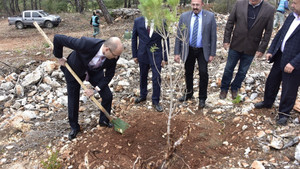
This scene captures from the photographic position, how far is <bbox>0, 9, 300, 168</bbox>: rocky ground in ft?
8.87

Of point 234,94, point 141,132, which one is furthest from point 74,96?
point 234,94

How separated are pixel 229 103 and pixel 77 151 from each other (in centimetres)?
263

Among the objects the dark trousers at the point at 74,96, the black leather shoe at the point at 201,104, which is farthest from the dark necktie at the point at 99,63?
the black leather shoe at the point at 201,104

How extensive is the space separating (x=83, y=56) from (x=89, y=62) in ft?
0.43

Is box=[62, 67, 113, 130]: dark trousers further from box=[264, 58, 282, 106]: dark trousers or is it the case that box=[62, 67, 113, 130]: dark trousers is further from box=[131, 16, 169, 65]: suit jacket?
box=[264, 58, 282, 106]: dark trousers

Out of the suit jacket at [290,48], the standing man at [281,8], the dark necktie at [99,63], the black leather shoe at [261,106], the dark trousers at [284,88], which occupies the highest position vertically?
Answer: the standing man at [281,8]

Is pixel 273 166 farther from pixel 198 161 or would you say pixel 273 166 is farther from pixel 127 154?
pixel 127 154

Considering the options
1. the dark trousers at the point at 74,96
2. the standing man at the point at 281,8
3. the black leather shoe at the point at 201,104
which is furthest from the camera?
the standing man at the point at 281,8

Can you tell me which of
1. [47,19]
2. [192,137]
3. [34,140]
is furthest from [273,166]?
[47,19]

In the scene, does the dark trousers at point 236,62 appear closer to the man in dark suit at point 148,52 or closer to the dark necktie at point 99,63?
the man in dark suit at point 148,52

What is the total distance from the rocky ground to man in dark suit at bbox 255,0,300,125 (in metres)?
0.33

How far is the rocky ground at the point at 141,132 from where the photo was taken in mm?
2703

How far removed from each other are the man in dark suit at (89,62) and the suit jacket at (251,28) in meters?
1.97

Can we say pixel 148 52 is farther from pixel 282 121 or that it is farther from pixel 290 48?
pixel 282 121
